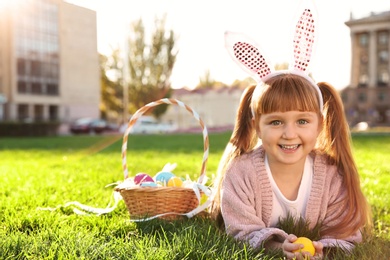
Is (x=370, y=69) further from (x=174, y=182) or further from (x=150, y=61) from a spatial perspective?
(x=174, y=182)

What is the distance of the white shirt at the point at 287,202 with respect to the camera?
2840 mm

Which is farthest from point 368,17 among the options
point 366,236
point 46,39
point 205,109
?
point 366,236

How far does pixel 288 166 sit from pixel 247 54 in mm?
630

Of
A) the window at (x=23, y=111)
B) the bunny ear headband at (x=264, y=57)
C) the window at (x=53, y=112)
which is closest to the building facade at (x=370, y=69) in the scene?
the window at (x=53, y=112)

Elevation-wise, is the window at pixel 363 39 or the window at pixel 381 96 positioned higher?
the window at pixel 363 39

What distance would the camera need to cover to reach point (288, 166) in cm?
287

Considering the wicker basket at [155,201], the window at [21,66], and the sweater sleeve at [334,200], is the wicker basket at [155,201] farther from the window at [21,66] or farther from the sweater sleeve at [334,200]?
the window at [21,66]

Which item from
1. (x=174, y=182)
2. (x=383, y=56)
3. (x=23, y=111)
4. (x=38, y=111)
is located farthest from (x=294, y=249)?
(x=383, y=56)

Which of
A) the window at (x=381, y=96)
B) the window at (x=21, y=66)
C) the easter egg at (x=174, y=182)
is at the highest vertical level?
the window at (x=21, y=66)

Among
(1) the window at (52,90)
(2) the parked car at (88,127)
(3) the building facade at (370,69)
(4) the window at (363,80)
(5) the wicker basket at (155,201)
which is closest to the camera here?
(5) the wicker basket at (155,201)

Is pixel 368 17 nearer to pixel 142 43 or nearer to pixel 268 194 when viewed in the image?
pixel 142 43

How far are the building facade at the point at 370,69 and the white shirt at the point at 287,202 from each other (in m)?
61.5

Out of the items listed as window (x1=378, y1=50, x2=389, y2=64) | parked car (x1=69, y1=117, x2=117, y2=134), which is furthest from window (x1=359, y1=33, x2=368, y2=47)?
parked car (x1=69, y1=117, x2=117, y2=134)

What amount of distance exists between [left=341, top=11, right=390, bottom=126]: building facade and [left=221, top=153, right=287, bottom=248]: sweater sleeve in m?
61.6
